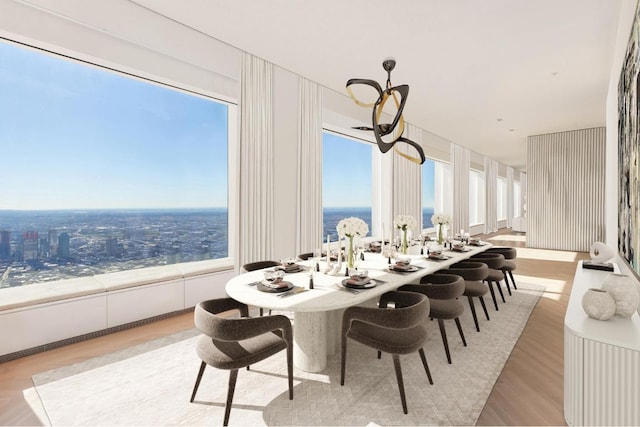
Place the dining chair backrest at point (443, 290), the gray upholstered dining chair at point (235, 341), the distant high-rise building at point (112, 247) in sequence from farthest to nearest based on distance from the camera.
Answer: the distant high-rise building at point (112, 247) < the dining chair backrest at point (443, 290) < the gray upholstered dining chair at point (235, 341)

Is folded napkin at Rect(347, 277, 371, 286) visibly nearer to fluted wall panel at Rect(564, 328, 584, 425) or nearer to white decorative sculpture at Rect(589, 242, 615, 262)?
fluted wall panel at Rect(564, 328, 584, 425)

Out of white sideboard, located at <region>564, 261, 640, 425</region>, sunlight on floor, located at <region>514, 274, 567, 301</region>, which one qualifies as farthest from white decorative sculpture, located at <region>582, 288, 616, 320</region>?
sunlight on floor, located at <region>514, 274, 567, 301</region>

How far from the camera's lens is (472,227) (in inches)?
471

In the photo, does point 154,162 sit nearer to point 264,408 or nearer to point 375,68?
point 375,68

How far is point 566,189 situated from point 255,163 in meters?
8.69

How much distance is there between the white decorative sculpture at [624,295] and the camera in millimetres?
1816

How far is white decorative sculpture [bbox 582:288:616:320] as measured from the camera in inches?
69.9

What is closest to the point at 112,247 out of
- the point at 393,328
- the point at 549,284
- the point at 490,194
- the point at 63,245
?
the point at 63,245

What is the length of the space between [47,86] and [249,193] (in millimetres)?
2303

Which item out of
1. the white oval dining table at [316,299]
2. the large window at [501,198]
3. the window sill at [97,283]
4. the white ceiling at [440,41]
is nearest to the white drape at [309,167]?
the white ceiling at [440,41]

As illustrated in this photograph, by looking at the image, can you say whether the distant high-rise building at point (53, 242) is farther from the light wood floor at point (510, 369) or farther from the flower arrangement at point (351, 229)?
the flower arrangement at point (351, 229)

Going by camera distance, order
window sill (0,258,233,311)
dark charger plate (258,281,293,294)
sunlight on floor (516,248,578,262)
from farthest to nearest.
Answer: sunlight on floor (516,248,578,262) < window sill (0,258,233,311) < dark charger plate (258,281,293,294)

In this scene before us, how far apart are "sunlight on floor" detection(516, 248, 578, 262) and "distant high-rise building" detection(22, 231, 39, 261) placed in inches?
358

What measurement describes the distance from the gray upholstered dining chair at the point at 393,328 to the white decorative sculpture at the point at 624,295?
1079mm
